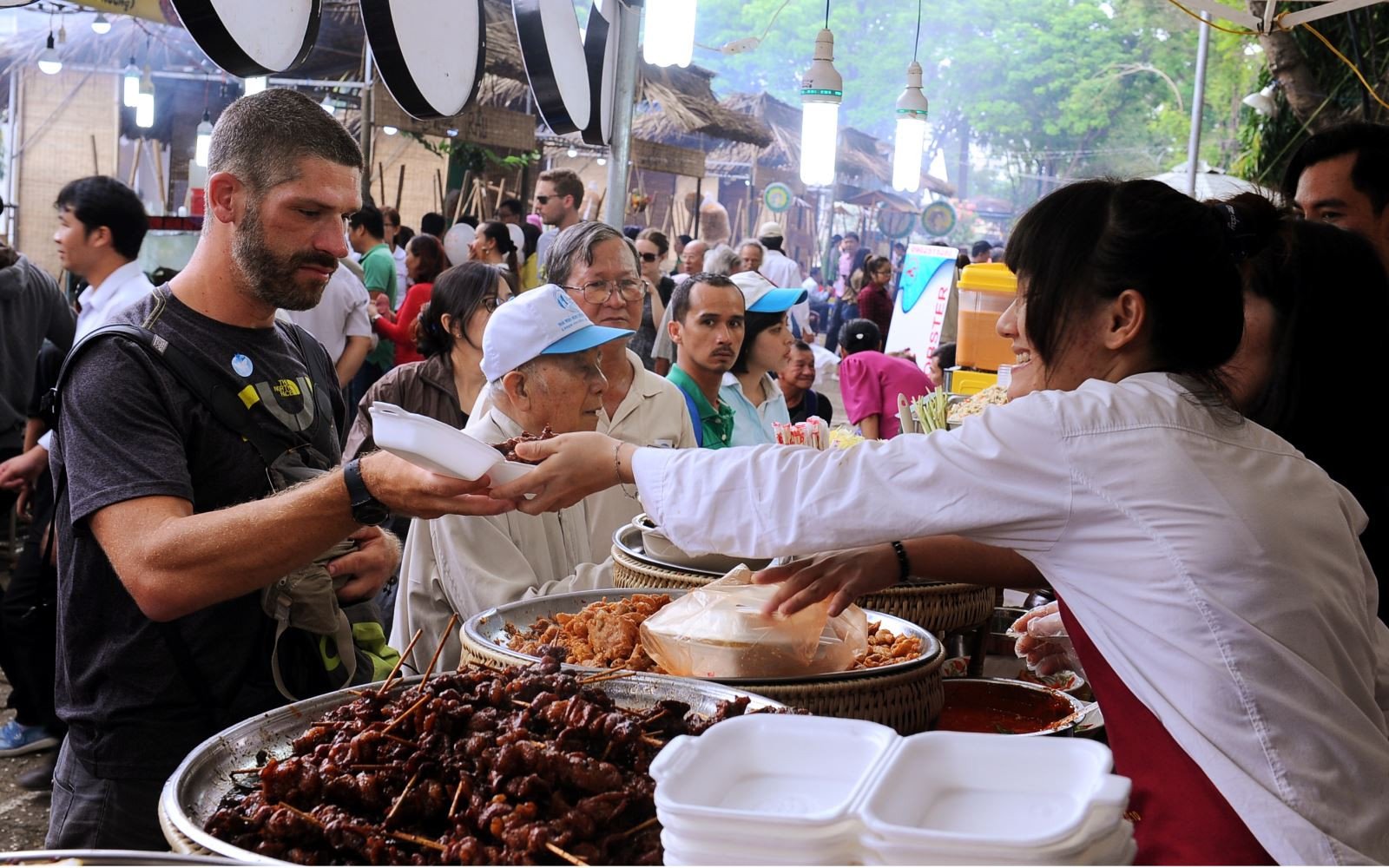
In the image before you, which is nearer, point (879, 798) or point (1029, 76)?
point (879, 798)

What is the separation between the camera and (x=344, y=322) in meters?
7.16

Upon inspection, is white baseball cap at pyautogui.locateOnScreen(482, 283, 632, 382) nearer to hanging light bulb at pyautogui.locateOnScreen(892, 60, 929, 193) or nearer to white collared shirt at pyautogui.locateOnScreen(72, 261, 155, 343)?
white collared shirt at pyautogui.locateOnScreen(72, 261, 155, 343)

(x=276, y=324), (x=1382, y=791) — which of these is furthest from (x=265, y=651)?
(x=1382, y=791)

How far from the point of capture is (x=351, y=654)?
241 centimetres

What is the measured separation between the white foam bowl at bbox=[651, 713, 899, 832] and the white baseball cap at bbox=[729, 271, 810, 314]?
435 centimetres

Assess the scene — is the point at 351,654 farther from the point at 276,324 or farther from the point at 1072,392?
the point at 1072,392

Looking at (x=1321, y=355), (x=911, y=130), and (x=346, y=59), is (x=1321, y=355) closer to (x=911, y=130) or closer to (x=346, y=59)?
(x=911, y=130)

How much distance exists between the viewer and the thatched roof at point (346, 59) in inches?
544

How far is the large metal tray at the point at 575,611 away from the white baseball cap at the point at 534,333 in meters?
0.75

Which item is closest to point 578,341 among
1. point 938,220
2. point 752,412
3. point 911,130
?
point 752,412

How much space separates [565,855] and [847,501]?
676 mm

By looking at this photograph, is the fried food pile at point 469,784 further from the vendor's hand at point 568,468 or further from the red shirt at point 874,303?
the red shirt at point 874,303

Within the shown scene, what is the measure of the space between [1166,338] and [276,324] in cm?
184

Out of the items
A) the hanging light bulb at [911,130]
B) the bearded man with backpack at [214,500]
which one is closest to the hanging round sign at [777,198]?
the hanging light bulb at [911,130]
